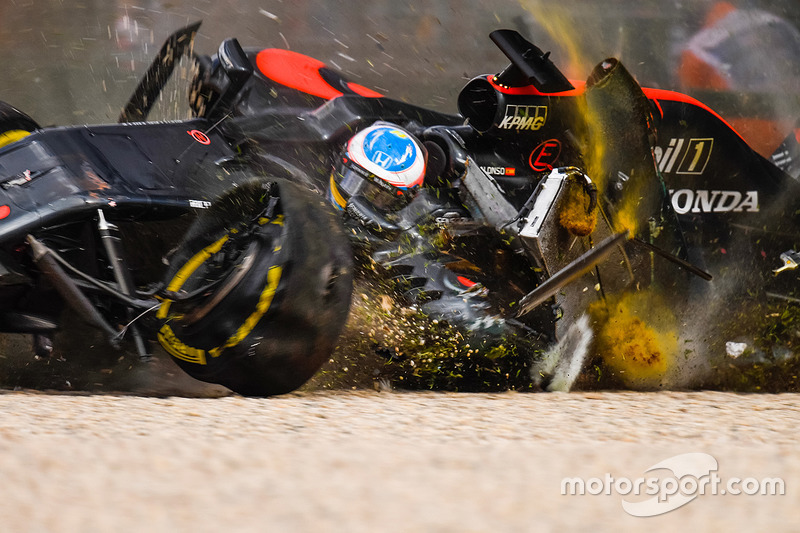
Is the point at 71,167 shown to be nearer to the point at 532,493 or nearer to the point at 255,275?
the point at 255,275

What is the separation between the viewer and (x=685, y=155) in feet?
12.9

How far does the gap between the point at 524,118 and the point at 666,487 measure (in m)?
2.27

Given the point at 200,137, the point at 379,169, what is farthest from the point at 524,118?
the point at 200,137

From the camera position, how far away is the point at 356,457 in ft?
6.24

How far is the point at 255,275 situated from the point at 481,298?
1002 mm

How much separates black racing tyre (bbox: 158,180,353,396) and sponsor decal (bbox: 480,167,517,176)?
3.43 feet

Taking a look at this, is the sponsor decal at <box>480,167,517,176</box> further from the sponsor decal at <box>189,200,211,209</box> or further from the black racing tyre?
the sponsor decal at <box>189,200,211,209</box>

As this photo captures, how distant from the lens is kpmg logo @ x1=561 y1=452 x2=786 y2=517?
65.7 inches

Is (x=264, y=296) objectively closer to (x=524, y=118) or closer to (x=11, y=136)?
(x=11, y=136)

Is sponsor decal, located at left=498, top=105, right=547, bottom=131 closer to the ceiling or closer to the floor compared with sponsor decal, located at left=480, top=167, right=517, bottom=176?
closer to the ceiling

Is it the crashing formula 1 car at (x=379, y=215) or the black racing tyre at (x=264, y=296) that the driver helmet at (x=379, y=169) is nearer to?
the crashing formula 1 car at (x=379, y=215)

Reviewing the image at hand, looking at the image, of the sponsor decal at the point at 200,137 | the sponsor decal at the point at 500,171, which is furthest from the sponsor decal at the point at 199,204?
the sponsor decal at the point at 500,171

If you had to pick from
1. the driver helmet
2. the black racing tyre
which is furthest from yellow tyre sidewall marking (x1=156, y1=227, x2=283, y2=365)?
the driver helmet

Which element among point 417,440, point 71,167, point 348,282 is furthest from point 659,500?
point 71,167
